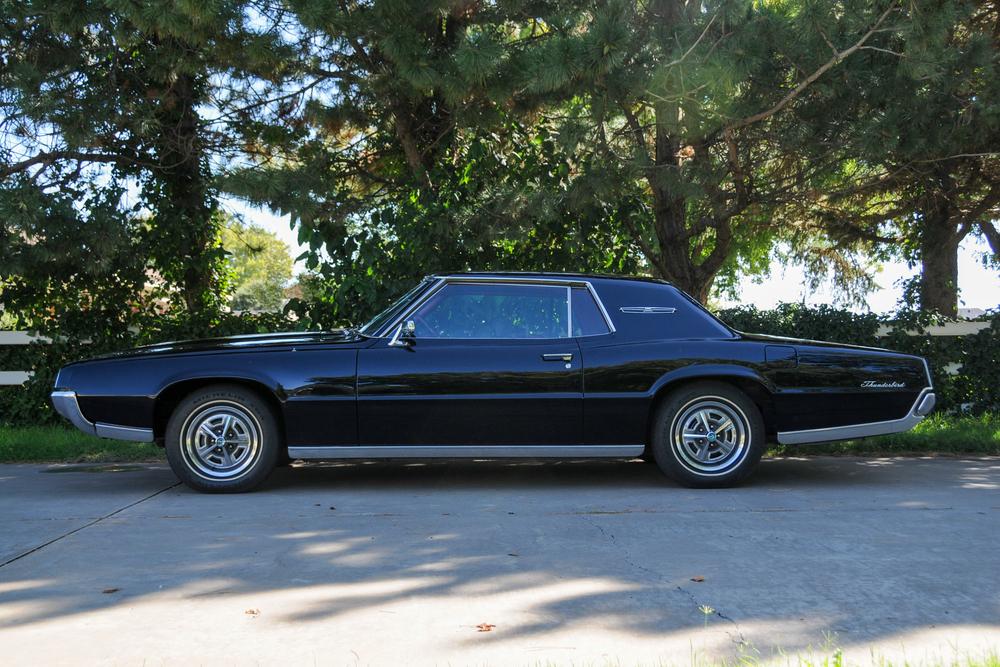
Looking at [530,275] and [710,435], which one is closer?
[710,435]

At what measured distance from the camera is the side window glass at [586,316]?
7020 millimetres

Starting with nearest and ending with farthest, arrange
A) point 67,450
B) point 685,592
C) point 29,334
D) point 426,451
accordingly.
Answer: point 685,592 < point 426,451 < point 67,450 < point 29,334

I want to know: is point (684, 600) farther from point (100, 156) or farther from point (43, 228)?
point (100, 156)

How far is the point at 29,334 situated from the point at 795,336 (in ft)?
27.0

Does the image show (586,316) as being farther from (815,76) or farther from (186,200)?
(186,200)

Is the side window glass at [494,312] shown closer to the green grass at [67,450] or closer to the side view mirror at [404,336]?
the side view mirror at [404,336]

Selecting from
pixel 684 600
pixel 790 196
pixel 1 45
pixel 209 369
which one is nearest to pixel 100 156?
pixel 1 45

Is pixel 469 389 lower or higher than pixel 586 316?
lower

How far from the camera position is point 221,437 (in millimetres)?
6754

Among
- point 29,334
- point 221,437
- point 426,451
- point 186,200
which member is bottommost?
point 426,451

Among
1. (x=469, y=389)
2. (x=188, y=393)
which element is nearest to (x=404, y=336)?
(x=469, y=389)

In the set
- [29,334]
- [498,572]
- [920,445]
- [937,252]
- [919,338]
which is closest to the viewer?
[498,572]

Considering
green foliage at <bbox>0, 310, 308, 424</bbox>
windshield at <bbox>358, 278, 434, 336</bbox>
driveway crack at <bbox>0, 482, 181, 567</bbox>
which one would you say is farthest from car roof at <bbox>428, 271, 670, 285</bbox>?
green foliage at <bbox>0, 310, 308, 424</bbox>

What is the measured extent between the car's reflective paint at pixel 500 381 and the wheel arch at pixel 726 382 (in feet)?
0.04
